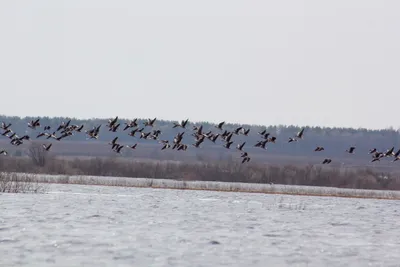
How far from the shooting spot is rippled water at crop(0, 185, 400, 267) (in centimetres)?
2630

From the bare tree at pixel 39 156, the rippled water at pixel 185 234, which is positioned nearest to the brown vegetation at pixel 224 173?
the bare tree at pixel 39 156

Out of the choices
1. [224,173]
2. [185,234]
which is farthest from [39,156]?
[185,234]

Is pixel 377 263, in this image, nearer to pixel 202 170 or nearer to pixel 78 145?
pixel 202 170

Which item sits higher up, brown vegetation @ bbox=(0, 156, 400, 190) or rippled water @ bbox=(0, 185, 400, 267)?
brown vegetation @ bbox=(0, 156, 400, 190)

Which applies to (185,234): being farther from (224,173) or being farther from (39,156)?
(39,156)

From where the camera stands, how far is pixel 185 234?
32.5 meters

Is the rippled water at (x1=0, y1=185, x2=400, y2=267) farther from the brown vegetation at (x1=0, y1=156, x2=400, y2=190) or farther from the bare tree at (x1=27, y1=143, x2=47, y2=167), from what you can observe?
the bare tree at (x1=27, y1=143, x2=47, y2=167)

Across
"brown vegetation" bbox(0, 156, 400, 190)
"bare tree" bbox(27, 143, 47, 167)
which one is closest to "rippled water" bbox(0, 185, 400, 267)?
"brown vegetation" bbox(0, 156, 400, 190)

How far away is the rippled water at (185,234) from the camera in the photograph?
2630 cm

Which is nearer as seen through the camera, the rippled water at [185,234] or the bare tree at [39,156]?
the rippled water at [185,234]

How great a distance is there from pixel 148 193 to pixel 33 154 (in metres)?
31.3

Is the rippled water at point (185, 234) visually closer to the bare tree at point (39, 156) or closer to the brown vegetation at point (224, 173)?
the brown vegetation at point (224, 173)

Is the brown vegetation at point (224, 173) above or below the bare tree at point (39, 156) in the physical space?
below

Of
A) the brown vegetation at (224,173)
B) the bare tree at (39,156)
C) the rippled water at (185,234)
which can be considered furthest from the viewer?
the bare tree at (39,156)
